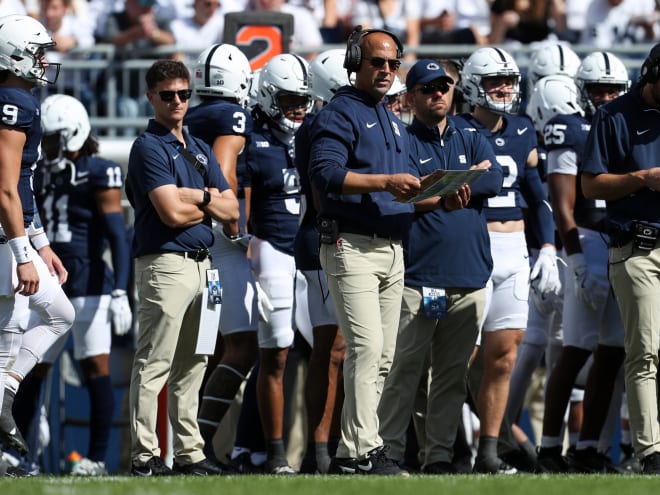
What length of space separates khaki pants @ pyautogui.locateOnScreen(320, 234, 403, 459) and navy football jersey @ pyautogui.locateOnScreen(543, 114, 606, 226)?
1.90 m

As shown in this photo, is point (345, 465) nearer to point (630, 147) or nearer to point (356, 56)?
point (356, 56)

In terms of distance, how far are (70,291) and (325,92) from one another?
6.87 ft

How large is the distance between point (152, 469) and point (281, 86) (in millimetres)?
2587

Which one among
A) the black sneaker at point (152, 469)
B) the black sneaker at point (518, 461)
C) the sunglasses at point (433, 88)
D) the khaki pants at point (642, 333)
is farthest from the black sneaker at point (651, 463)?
the black sneaker at point (152, 469)

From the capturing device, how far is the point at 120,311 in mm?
9758

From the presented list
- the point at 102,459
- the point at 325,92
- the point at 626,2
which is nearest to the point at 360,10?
Answer: the point at 626,2

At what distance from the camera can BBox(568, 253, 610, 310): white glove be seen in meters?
8.94

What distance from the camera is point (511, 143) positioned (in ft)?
29.6

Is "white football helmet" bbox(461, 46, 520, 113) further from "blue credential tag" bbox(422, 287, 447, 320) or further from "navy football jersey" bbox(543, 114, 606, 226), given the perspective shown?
"blue credential tag" bbox(422, 287, 447, 320)

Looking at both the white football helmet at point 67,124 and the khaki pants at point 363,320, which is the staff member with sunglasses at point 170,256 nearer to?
the khaki pants at point 363,320

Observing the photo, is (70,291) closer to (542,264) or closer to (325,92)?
(325,92)

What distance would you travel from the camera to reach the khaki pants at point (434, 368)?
8.00 metres

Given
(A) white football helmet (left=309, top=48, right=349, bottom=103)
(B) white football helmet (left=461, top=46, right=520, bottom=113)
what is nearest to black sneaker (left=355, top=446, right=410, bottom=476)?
(B) white football helmet (left=461, top=46, right=520, bottom=113)

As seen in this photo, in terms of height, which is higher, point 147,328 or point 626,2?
point 626,2
